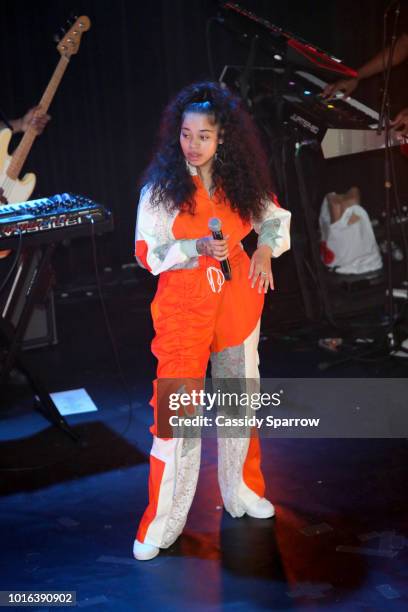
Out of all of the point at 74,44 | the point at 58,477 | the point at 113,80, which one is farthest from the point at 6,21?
the point at 58,477

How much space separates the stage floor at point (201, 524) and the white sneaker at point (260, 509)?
26 millimetres

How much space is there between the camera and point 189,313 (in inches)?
119

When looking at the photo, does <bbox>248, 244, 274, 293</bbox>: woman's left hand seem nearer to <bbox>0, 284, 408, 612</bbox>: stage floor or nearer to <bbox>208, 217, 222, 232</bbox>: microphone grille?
<bbox>208, 217, 222, 232</bbox>: microphone grille

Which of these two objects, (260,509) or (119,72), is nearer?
(260,509)

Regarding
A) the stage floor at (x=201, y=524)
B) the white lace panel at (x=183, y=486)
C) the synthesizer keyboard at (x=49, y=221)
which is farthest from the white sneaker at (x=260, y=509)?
the synthesizer keyboard at (x=49, y=221)

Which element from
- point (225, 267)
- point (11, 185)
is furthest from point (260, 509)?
point (11, 185)

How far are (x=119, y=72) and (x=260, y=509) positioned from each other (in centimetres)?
438

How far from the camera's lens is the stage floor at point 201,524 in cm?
292

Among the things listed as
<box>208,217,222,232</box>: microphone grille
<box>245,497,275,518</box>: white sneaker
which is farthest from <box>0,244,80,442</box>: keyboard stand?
<box>208,217,222,232</box>: microphone grille

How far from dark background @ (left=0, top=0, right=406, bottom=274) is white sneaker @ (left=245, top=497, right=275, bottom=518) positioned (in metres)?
3.92

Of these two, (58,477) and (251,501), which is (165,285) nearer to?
(251,501)

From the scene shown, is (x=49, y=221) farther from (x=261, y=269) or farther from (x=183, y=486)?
(x=183, y=486)

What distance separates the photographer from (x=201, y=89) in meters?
3.03

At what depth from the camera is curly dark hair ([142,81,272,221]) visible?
2.97m
